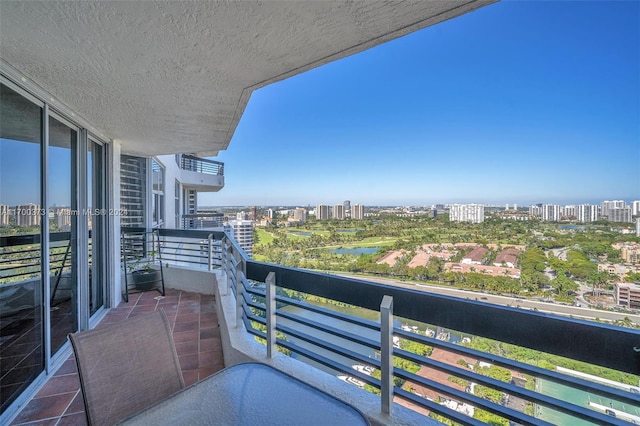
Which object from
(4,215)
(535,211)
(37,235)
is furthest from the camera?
(535,211)

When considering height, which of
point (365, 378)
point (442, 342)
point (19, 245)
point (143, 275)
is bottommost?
point (143, 275)

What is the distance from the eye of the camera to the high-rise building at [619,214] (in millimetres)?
3914

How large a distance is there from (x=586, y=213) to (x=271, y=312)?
5098mm

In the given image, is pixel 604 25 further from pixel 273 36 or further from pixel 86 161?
pixel 86 161

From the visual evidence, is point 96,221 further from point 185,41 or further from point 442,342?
point 442,342

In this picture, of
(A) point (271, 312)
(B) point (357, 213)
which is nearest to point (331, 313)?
(A) point (271, 312)

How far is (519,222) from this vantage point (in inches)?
193

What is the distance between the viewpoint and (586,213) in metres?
4.45

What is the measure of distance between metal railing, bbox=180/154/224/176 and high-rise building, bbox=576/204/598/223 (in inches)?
449

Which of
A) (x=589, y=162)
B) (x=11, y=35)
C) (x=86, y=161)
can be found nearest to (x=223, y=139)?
(x=86, y=161)

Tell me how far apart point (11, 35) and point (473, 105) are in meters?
17.2

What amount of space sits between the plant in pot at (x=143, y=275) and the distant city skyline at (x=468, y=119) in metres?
3.22

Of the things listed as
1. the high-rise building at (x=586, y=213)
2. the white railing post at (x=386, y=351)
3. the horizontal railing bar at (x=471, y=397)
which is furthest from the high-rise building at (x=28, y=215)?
the high-rise building at (x=586, y=213)

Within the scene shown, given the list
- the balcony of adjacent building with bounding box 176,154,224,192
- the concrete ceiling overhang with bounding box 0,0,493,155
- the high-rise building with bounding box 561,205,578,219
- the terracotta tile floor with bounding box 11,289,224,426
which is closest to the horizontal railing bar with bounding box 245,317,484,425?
the terracotta tile floor with bounding box 11,289,224,426
